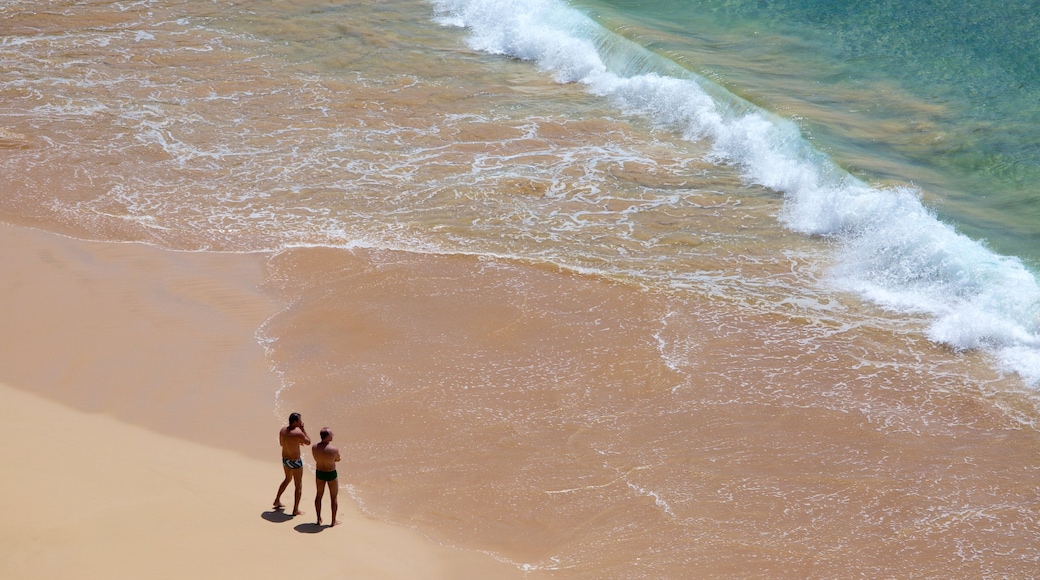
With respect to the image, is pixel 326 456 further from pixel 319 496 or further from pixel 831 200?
pixel 831 200

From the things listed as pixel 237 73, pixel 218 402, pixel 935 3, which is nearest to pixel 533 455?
pixel 218 402

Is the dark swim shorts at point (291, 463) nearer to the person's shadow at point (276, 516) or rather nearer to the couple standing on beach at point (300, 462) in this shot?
the couple standing on beach at point (300, 462)

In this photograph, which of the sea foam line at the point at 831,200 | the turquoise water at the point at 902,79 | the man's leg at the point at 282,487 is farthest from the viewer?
the turquoise water at the point at 902,79

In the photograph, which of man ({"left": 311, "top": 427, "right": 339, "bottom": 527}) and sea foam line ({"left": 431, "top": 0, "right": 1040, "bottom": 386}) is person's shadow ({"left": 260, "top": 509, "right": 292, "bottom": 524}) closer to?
man ({"left": 311, "top": 427, "right": 339, "bottom": 527})

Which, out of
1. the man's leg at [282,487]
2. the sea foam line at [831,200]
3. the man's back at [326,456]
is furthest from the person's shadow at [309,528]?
the sea foam line at [831,200]

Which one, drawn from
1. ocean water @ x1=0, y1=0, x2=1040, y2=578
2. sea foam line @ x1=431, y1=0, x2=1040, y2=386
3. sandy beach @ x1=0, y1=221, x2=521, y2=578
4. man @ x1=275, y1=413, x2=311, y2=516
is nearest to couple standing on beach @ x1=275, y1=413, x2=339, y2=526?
man @ x1=275, y1=413, x2=311, y2=516
